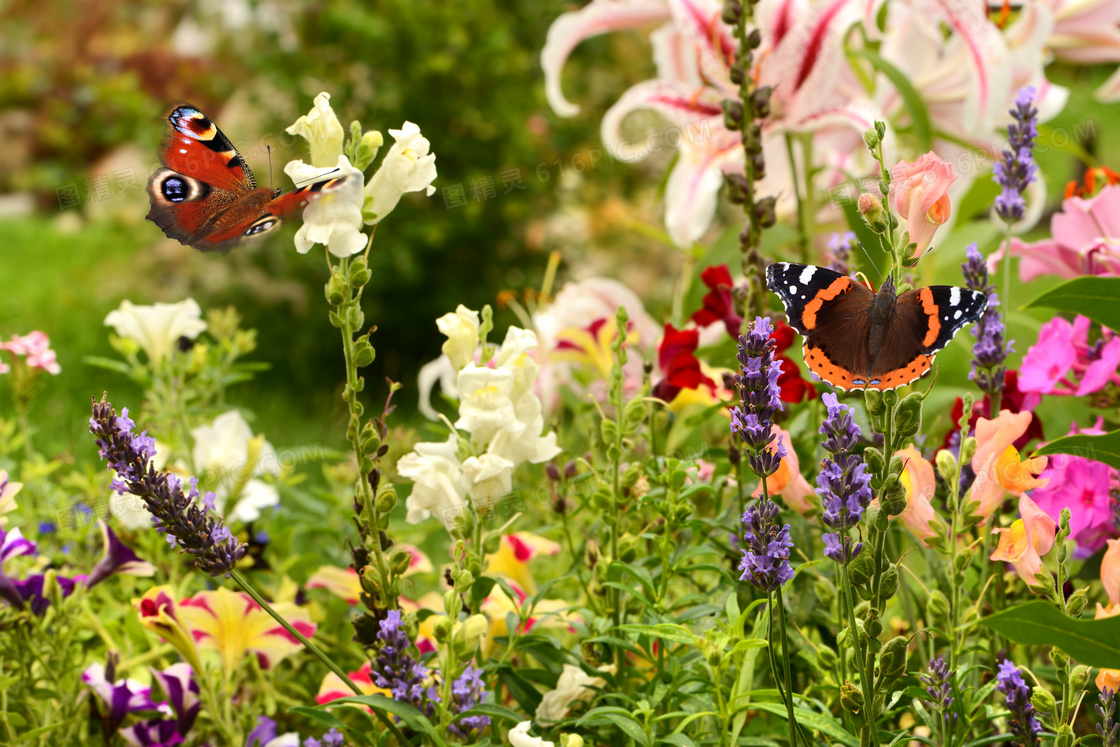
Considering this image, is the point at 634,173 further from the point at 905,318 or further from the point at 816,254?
the point at 905,318

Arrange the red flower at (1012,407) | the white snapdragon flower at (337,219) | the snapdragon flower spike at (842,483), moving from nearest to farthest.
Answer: the snapdragon flower spike at (842,483) → the white snapdragon flower at (337,219) → the red flower at (1012,407)

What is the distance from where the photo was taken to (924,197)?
632 mm

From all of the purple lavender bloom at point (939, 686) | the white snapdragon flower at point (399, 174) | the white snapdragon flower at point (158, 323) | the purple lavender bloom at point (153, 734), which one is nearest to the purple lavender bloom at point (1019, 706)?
the purple lavender bloom at point (939, 686)

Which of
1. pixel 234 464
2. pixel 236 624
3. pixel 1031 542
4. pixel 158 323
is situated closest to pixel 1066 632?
pixel 1031 542

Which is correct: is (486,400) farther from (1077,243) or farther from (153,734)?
(1077,243)

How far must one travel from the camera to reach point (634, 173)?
155 inches

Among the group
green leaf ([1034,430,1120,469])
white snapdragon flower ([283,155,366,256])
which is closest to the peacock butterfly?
white snapdragon flower ([283,155,366,256])

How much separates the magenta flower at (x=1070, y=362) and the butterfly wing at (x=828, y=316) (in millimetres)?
299

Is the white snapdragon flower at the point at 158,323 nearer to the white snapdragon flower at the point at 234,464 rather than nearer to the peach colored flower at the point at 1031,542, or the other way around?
the white snapdragon flower at the point at 234,464

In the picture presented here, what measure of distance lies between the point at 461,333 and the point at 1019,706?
500 millimetres

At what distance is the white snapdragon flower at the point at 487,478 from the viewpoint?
0.81m

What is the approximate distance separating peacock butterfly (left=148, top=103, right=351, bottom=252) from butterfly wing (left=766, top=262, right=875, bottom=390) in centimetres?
38

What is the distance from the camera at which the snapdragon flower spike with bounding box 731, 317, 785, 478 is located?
0.63 meters

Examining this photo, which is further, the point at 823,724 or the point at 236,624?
the point at 236,624
